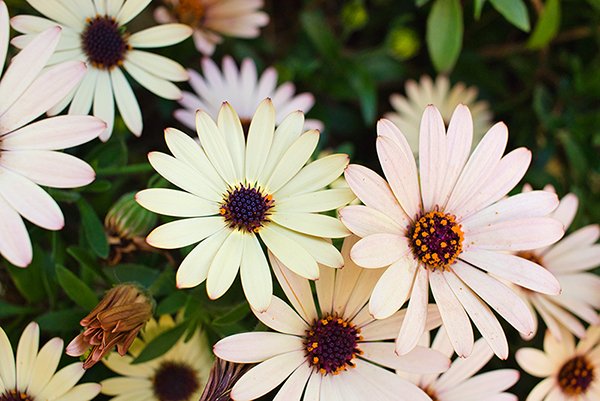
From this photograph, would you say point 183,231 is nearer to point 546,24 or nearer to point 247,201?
point 247,201

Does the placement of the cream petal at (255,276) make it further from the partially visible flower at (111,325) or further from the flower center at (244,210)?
the partially visible flower at (111,325)

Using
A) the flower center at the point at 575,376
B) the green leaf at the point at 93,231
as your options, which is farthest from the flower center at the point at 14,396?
the flower center at the point at 575,376

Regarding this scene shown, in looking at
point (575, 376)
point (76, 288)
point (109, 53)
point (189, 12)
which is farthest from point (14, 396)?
point (575, 376)

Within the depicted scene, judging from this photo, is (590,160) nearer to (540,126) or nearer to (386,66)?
(540,126)

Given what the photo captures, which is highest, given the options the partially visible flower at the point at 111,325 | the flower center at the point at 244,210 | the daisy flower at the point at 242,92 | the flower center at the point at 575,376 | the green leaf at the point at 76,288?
the daisy flower at the point at 242,92

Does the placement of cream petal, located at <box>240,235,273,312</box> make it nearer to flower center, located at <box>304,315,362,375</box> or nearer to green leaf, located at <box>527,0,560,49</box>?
flower center, located at <box>304,315,362,375</box>

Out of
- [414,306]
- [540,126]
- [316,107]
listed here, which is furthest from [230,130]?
[540,126]
